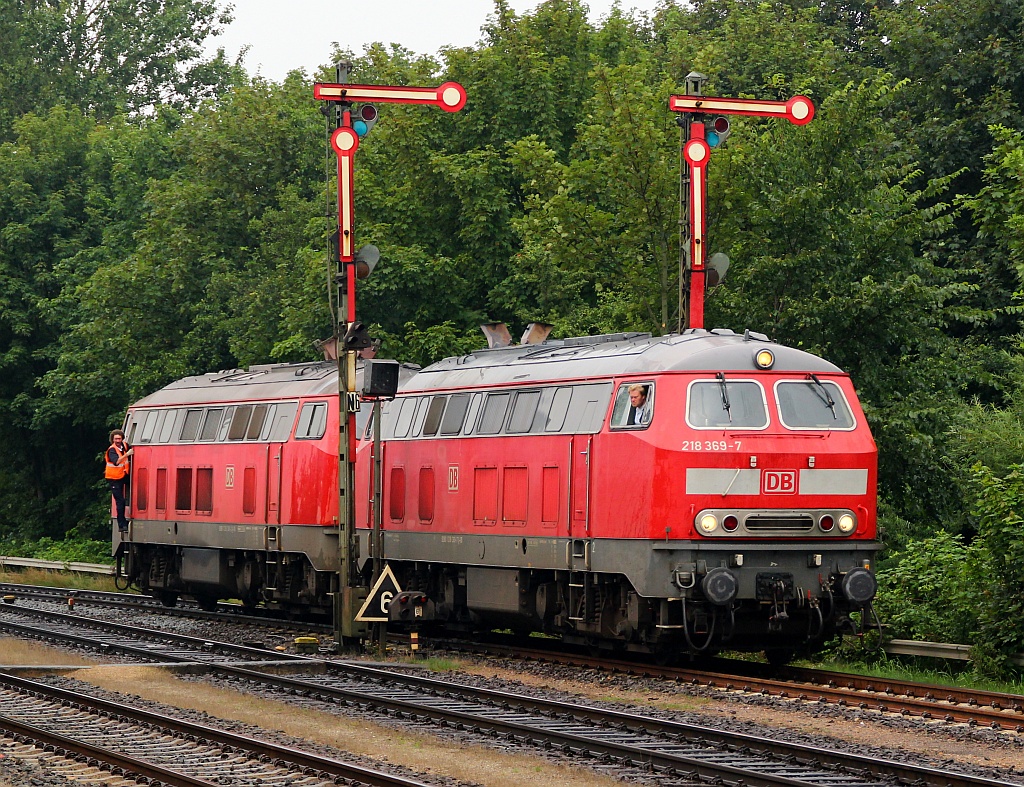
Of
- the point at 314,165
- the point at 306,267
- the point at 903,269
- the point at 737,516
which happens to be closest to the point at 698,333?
the point at 737,516

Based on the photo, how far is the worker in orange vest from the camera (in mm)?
29109

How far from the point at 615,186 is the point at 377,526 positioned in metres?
6.59

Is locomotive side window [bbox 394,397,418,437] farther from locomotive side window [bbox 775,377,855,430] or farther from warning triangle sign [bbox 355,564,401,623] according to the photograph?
locomotive side window [bbox 775,377,855,430]

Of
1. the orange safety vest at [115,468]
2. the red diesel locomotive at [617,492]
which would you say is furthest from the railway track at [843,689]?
the orange safety vest at [115,468]

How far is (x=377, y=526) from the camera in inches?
813

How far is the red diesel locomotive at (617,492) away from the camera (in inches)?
663

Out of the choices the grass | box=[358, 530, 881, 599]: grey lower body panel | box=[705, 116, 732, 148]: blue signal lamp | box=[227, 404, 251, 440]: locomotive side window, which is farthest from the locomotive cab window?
box=[227, 404, 251, 440]: locomotive side window

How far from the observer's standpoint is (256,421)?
25.8 m

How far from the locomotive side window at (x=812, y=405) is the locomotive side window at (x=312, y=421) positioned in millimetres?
8603

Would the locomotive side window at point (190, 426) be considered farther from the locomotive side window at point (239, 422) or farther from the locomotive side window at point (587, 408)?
the locomotive side window at point (587, 408)

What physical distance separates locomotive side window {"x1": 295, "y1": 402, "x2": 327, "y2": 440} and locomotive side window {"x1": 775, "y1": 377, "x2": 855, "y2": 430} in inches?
339

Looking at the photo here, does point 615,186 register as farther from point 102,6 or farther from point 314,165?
point 102,6

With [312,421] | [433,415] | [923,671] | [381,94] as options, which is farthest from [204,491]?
[923,671]

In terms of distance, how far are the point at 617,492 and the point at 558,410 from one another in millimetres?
1765
